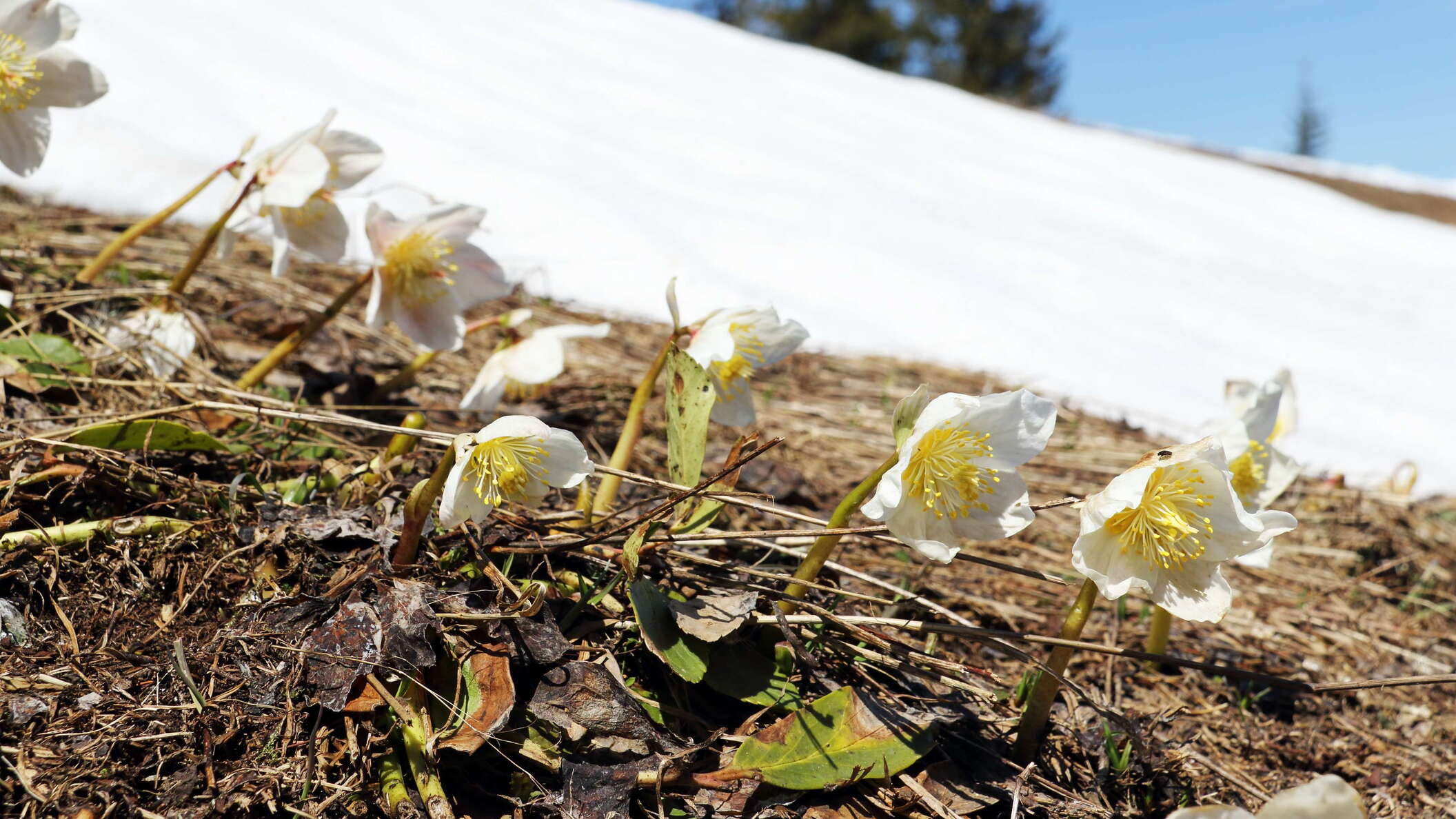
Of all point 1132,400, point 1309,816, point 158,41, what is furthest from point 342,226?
point 158,41

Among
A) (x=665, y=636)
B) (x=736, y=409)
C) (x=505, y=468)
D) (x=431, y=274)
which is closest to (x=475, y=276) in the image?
(x=431, y=274)

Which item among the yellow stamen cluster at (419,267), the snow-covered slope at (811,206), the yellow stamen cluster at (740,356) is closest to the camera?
the yellow stamen cluster at (740,356)

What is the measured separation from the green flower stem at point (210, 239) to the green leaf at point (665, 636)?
0.97m

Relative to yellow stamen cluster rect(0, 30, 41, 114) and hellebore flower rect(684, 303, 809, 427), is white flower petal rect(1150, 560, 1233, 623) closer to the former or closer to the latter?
hellebore flower rect(684, 303, 809, 427)

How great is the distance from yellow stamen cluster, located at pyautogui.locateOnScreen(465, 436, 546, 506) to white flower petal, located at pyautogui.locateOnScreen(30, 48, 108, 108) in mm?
1040

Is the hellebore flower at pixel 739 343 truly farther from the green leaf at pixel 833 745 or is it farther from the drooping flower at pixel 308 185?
the drooping flower at pixel 308 185

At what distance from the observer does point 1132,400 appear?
312 cm

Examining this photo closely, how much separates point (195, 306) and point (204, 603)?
46.4 inches

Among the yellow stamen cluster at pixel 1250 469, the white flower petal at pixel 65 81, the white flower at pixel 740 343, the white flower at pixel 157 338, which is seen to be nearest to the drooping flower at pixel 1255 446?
the yellow stamen cluster at pixel 1250 469

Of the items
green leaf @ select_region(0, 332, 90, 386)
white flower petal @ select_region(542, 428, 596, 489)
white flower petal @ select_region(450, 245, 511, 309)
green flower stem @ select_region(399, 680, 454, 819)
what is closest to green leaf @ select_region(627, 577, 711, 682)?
white flower petal @ select_region(542, 428, 596, 489)

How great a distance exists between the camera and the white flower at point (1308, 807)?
835 mm

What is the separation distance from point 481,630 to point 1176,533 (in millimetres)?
798

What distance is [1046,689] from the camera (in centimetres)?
114

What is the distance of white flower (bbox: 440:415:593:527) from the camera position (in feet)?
3.39
